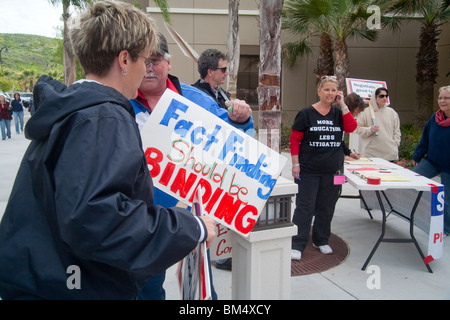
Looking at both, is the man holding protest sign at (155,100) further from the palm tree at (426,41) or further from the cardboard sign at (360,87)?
the palm tree at (426,41)

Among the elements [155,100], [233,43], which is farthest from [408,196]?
[233,43]

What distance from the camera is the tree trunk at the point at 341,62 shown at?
10852 millimetres

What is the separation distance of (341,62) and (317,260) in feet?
28.1

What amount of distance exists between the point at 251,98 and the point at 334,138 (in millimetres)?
10894

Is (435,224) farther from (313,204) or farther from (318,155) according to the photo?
(318,155)

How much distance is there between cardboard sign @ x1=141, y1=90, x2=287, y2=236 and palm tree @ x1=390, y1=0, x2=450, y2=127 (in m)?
10.9

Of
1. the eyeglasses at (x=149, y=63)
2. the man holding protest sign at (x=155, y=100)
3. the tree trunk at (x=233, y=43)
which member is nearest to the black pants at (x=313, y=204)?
the man holding protest sign at (x=155, y=100)

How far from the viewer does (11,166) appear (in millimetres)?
8344

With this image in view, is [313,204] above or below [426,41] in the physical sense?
below

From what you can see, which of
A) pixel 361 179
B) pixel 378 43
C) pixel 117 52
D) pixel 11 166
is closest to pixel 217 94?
pixel 361 179

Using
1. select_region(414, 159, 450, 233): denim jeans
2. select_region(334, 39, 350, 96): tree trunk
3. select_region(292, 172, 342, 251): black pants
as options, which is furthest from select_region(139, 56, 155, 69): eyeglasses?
select_region(334, 39, 350, 96): tree trunk

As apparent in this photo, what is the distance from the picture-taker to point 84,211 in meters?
1.00

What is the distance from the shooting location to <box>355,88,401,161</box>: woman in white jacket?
200 inches

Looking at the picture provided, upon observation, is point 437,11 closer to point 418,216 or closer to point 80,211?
point 418,216
